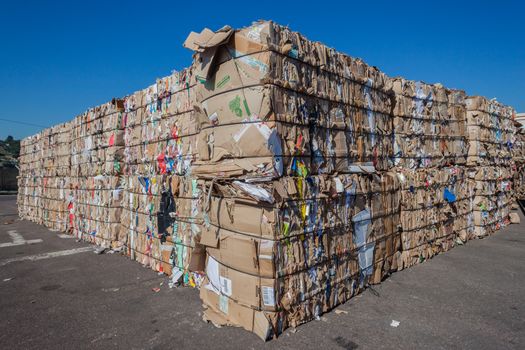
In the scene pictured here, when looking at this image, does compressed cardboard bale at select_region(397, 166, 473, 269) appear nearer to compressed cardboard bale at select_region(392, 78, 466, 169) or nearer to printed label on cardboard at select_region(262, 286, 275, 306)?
compressed cardboard bale at select_region(392, 78, 466, 169)

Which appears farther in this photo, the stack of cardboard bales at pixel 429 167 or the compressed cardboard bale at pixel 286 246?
the stack of cardboard bales at pixel 429 167

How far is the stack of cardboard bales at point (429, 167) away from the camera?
5883 mm

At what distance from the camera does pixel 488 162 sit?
8344 mm

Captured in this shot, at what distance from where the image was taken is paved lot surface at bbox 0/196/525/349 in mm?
3373

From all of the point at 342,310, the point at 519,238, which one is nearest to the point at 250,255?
the point at 342,310

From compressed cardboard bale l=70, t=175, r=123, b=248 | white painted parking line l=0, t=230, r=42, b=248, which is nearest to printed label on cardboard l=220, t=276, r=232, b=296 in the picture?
compressed cardboard bale l=70, t=175, r=123, b=248

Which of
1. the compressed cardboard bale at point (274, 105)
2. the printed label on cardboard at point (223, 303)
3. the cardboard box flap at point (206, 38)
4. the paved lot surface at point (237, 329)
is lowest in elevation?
the paved lot surface at point (237, 329)

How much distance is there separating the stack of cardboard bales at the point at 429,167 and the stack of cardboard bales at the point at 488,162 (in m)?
0.36

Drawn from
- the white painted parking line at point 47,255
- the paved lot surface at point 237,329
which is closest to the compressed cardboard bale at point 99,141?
the white painted parking line at point 47,255

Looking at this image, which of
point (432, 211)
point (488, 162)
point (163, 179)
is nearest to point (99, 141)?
point (163, 179)

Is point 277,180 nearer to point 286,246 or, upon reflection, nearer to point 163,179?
point 286,246

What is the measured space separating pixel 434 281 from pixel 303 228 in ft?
9.28

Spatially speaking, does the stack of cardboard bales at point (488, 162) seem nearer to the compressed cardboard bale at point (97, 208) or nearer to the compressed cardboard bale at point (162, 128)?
the compressed cardboard bale at point (162, 128)

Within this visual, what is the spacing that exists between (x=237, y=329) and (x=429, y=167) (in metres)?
5.25
